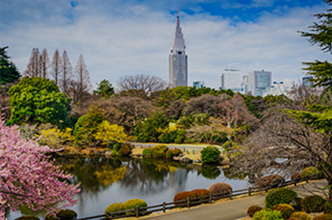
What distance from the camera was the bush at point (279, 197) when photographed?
12.7 metres

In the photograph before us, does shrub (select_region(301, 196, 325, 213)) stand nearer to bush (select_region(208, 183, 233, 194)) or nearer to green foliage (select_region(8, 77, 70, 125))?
bush (select_region(208, 183, 233, 194))

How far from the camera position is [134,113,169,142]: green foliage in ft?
132

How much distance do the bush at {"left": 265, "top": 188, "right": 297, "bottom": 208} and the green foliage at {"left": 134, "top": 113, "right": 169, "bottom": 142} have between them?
2795cm

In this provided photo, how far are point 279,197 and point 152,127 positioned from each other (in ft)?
93.1

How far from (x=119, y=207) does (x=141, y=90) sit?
47270 millimetres

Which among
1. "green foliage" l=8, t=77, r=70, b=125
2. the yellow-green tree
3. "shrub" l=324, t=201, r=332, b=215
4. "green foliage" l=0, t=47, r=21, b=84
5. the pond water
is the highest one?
"green foliage" l=0, t=47, r=21, b=84

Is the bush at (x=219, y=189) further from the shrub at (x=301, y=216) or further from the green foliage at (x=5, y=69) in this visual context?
the green foliage at (x=5, y=69)

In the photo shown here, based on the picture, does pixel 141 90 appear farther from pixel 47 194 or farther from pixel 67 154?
pixel 47 194

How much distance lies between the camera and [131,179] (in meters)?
23.9

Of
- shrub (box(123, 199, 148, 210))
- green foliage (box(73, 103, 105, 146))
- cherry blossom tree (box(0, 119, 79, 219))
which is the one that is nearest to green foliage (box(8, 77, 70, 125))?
green foliage (box(73, 103, 105, 146))

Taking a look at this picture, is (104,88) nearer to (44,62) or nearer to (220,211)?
(44,62)

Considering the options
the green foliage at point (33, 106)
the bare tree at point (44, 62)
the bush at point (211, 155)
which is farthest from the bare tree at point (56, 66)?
the bush at point (211, 155)

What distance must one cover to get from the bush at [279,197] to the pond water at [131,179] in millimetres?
2001

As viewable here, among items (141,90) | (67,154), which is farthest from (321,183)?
(141,90)
